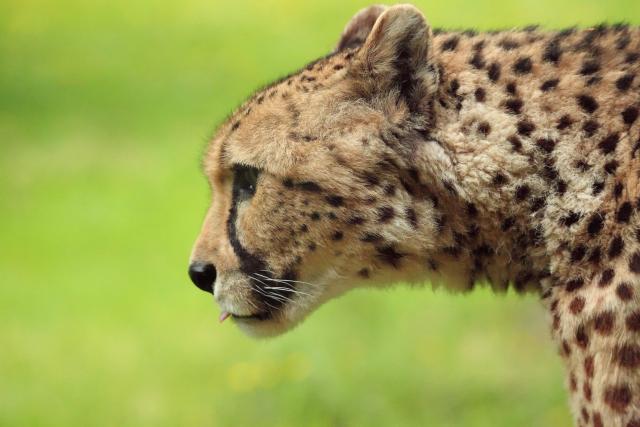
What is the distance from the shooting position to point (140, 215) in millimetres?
5672

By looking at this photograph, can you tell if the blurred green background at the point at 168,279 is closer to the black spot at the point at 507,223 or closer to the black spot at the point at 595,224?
the black spot at the point at 507,223

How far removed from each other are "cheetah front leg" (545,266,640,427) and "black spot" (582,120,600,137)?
0.89 feet

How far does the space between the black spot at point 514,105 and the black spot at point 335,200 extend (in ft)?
1.30

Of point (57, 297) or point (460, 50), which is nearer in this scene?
point (460, 50)

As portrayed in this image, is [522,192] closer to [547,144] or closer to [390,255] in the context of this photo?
[547,144]

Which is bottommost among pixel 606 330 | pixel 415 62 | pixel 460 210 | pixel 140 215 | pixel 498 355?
pixel 498 355

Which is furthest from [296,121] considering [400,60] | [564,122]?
[564,122]

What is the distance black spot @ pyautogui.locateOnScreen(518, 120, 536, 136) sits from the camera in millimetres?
2188

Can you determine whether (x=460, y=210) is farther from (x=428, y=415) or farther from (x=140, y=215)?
(x=140, y=215)

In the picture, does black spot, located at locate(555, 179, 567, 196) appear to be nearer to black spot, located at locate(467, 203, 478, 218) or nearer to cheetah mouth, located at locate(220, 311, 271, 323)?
black spot, located at locate(467, 203, 478, 218)

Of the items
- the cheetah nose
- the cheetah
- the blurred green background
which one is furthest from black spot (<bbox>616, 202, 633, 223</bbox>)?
the blurred green background

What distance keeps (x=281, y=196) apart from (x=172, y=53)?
4.94 meters

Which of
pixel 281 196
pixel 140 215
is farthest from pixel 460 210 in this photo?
pixel 140 215

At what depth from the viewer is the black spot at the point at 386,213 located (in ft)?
7.55
